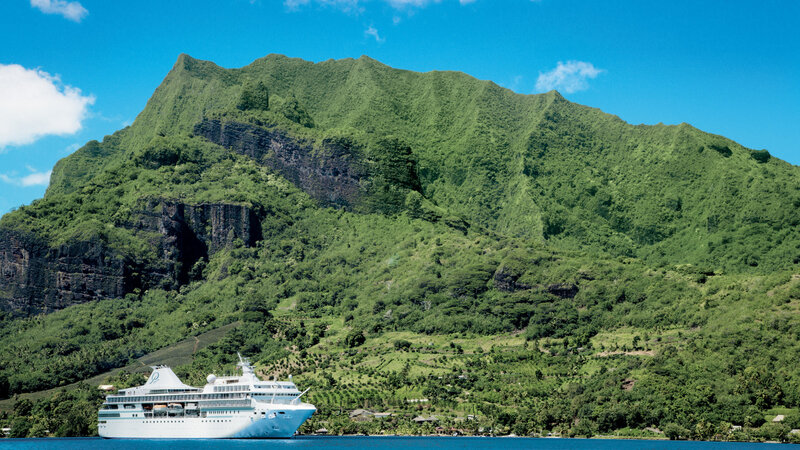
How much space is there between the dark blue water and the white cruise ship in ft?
5.76

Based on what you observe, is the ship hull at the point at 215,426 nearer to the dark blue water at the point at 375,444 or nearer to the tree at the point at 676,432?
the dark blue water at the point at 375,444

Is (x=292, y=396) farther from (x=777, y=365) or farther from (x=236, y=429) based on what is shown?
(x=777, y=365)

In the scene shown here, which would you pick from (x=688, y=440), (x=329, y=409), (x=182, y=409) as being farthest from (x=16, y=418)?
(x=688, y=440)

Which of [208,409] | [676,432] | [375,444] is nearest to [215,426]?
[208,409]

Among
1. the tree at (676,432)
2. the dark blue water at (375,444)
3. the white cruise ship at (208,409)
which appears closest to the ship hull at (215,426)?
the white cruise ship at (208,409)

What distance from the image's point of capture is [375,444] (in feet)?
518

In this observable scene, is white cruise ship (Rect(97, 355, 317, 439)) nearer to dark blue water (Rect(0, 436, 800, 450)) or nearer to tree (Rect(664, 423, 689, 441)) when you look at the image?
dark blue water (Rect(0, 436, 800, 450))

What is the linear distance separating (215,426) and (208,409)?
2.93 m

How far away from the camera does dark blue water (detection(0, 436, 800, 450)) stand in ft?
479

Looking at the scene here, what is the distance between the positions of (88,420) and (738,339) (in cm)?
11956

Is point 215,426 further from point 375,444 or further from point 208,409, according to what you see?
point 375,444

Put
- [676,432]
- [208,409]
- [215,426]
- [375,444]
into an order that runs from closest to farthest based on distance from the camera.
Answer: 1. [375,444]
2. [215,426]
3. [208,409]
4. [676,432]

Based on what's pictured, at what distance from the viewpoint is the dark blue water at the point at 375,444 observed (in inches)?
5746

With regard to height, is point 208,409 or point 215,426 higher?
point 208,409
